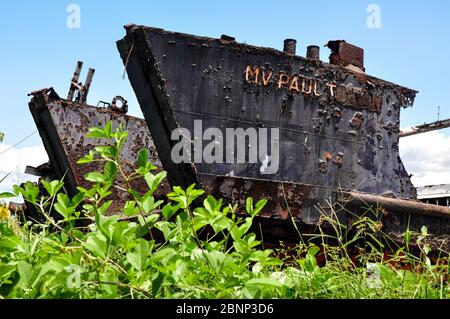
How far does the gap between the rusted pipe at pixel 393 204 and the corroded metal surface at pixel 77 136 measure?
3041 millimetres

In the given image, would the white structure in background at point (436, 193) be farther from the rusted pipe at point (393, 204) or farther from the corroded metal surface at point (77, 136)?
the corroded metal surface at point (77, 136)

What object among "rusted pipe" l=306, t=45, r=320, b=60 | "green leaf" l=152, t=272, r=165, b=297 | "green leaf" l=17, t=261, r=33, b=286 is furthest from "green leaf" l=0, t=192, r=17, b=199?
"rusted pipe" l=306, t=45, r=320, b=60

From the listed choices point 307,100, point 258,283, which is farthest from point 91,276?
point 307,100

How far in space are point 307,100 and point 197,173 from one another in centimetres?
140

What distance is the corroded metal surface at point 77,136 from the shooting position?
7.28m

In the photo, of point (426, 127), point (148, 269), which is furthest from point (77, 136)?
point (426, 127)

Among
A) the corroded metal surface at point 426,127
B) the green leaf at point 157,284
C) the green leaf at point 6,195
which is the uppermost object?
the corroded metal surface at point 426,127

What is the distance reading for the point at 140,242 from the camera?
1555mm

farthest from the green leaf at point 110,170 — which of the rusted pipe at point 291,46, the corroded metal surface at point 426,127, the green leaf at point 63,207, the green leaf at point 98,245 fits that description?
the corroded metal surface at point 426,127

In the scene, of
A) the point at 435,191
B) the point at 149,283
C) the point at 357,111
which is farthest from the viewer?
the point at 435,191

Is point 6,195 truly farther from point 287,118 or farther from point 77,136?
point 77,136

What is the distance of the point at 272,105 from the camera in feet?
16.3

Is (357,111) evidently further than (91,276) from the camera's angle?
Yes

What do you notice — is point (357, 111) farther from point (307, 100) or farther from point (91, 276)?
point (91, 276)
